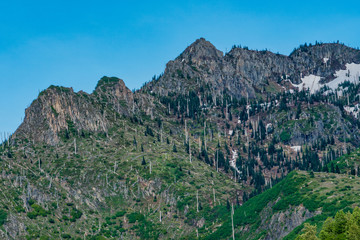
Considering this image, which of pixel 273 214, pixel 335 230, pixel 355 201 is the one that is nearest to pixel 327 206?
pixel 355 201

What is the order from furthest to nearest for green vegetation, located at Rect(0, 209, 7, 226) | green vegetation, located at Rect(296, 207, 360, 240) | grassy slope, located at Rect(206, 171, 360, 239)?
green vegetation, located at Rect(0, 209, 7, 226), grassy slope, located at Rect(206, 171, 360, 239), green vegetation, located at Rect(296, 207, 360, 240)

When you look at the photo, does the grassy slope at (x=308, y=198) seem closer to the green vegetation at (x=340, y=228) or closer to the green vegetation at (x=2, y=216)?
the green vegetation at (x=340, y=228)

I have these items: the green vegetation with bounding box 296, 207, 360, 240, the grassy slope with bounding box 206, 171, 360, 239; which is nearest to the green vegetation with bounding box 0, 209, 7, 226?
the grassy slope with bounding box 206, 171, 360, 239

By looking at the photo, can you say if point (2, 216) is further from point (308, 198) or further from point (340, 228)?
point (340, 228)

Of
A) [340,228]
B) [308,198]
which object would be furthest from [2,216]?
[340,228]

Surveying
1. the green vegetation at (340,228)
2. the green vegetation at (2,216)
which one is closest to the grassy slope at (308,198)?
the green vegetation at (340,228)

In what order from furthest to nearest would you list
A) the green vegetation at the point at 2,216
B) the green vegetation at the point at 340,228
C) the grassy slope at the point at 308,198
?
the green vegetation at the point at 2,216, the grassy slope at the point at 308,198, the green vegetation at the point at 340,228

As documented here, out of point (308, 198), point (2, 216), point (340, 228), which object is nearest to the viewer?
point (340, 228)

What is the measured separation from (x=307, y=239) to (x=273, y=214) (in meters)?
83.6

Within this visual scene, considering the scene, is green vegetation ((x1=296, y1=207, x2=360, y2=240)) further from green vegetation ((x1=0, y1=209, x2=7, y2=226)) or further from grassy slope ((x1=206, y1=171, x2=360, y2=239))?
Result: green vegetation ((x1=0, y1=209, x2=7, y2=226))

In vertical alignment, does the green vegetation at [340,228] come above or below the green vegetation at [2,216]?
above

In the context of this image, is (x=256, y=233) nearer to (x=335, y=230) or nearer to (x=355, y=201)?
(x=355, y=201)

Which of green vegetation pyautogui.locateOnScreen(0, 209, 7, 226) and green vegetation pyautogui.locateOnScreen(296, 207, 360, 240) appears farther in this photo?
green vegetation pyautogui.locateOnScreen(0, 209, 7, 226)

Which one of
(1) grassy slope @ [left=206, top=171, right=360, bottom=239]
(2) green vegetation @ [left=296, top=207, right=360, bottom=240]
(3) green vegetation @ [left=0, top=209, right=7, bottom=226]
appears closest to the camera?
(2) green vegetation @ [left=296, top=207, right=360, bottom=240]
